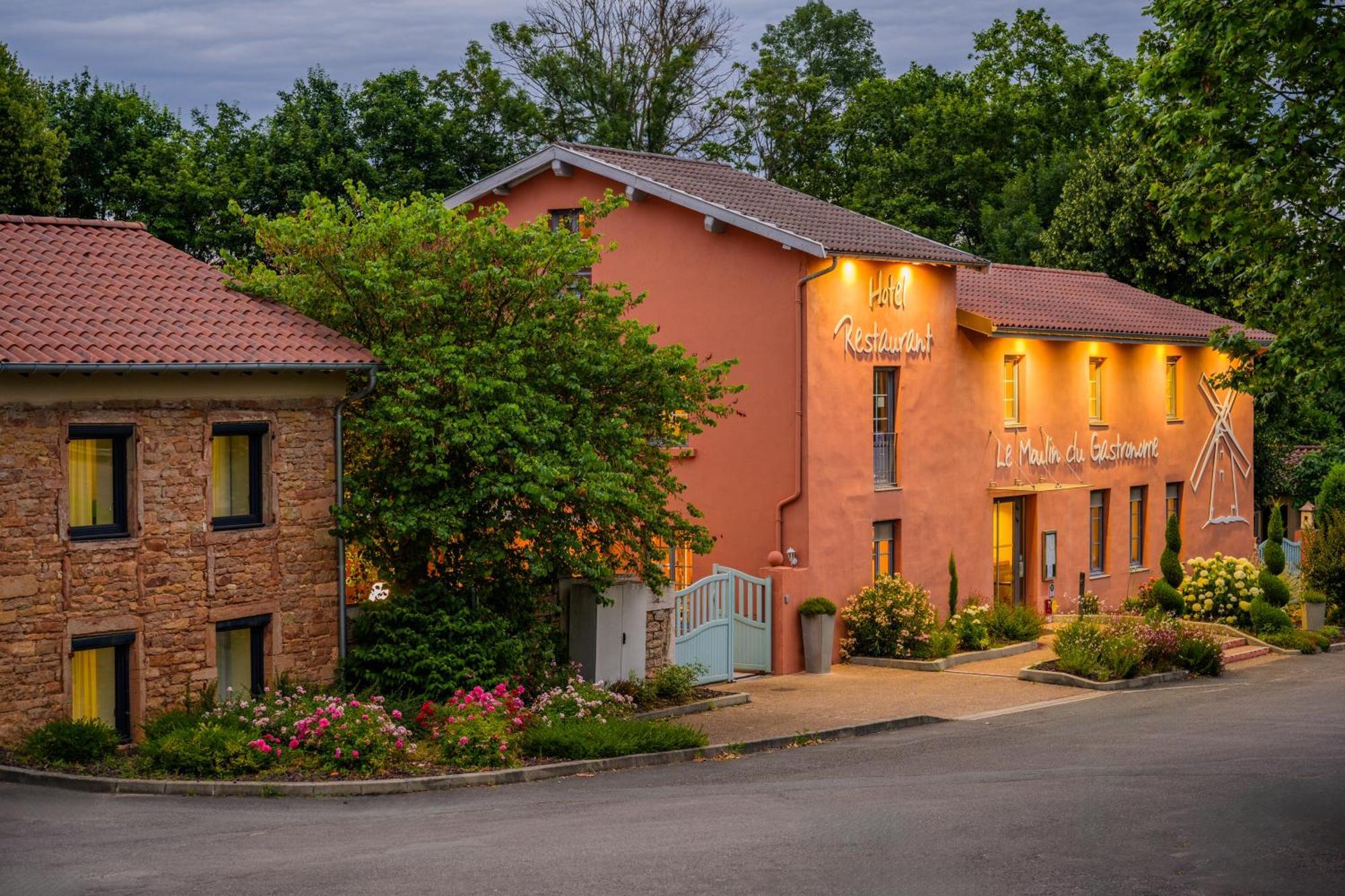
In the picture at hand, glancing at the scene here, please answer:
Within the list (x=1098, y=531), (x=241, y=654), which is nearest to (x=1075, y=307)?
(x=1098, y=531)

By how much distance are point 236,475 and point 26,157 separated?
73.1 ft

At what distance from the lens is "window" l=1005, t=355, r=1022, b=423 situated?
32219mm

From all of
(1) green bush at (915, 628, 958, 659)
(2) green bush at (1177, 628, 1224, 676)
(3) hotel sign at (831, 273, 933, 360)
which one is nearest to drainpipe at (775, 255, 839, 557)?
(3) hotel sign at (831, 273, 933, 360)

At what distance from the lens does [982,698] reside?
24.3 meters

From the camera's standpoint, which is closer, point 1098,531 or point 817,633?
point 817,633

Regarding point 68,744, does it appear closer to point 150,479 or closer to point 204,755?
point 204,755

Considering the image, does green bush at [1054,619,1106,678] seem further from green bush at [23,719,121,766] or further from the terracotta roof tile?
green bush at [23,719,121,766]

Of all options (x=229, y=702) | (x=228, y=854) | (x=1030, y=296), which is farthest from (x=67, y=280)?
(x=1030, y=296)

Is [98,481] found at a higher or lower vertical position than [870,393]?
lower

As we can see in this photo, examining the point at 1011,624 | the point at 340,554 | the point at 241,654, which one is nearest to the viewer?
the point at 241,654

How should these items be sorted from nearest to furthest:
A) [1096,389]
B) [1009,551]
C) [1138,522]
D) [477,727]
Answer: [477,727] < [1009,551] < [1096,389] < [1138,522]

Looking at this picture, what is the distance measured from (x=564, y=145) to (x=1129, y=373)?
1387cm

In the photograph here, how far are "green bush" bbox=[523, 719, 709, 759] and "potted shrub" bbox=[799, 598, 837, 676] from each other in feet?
22.1

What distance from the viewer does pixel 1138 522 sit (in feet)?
119
